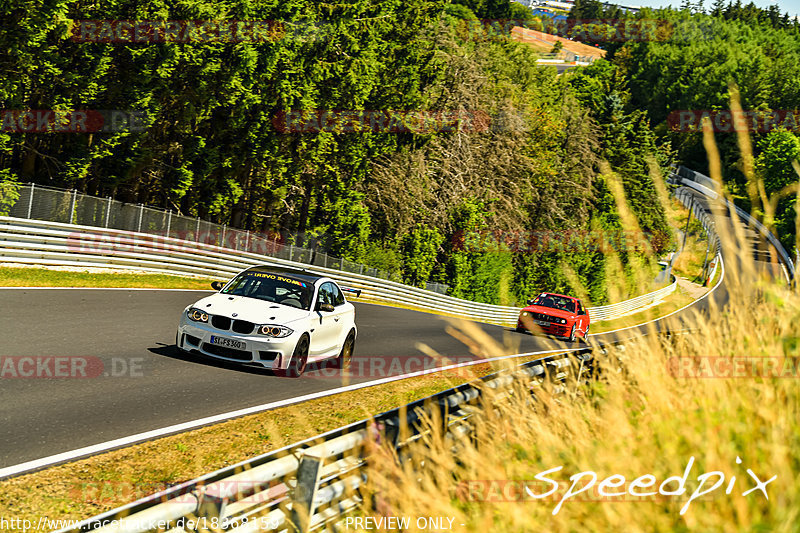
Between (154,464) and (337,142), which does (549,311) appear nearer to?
(337,142)

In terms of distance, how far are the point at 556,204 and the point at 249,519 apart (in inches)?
2402

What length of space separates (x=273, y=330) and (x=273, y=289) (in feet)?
4.92

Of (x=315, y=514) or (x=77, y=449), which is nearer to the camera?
(x=315, y=514)

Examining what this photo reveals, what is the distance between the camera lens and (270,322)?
11.0 metres

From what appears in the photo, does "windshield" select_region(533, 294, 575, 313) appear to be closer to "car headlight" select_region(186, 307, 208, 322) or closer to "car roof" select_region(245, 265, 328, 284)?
"car roof" select_region(245, 265, 328, 284)

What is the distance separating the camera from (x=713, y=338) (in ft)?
19.0

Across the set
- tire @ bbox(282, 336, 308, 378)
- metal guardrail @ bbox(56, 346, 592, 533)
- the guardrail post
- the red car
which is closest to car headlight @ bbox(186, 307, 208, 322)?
tire @ bbox(282, 336, 308, 378)

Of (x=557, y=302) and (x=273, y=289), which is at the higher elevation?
(x=273, y=289)

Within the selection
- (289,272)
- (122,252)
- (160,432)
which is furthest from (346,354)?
(122,252)

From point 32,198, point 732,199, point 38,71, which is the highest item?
point 38,71

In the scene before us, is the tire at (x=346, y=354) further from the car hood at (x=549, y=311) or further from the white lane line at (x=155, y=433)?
the car hood at (x=549, y=311)

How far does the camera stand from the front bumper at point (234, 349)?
11.0 metres

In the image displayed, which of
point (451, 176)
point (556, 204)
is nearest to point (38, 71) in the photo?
point (451, 176)

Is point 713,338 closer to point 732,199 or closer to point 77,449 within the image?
point 732,199
